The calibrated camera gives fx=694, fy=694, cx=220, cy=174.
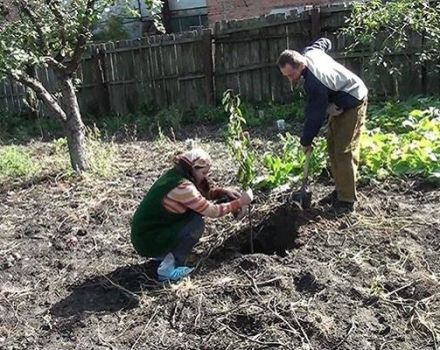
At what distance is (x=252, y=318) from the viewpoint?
432cm

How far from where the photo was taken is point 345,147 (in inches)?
228

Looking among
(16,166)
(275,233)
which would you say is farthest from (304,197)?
(16,166)

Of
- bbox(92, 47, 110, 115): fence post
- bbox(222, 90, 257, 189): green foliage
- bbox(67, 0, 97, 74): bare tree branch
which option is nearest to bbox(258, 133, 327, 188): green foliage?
bbox(222, 90, 257, 189): green foliage

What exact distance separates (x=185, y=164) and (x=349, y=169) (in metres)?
1.64

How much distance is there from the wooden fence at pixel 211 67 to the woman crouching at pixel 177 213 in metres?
6.68

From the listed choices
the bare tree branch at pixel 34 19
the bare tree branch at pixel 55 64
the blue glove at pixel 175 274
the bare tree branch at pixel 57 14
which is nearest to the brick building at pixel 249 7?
the bare tree branch at pixel 55 64

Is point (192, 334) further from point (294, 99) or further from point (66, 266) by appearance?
point (294, 99)

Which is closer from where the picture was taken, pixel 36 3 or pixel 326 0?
pixel 36 3

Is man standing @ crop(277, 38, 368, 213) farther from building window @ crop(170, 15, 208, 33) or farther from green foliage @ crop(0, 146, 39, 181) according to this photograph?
building window @ crop(170, 15, 208, 33)

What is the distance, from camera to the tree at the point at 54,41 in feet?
23.0

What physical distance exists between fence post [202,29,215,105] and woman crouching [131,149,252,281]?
768 centimetres

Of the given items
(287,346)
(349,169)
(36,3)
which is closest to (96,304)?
(287,346)

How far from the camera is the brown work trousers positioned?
5.76m

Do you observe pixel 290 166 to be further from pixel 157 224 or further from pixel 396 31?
pixel 396 31
